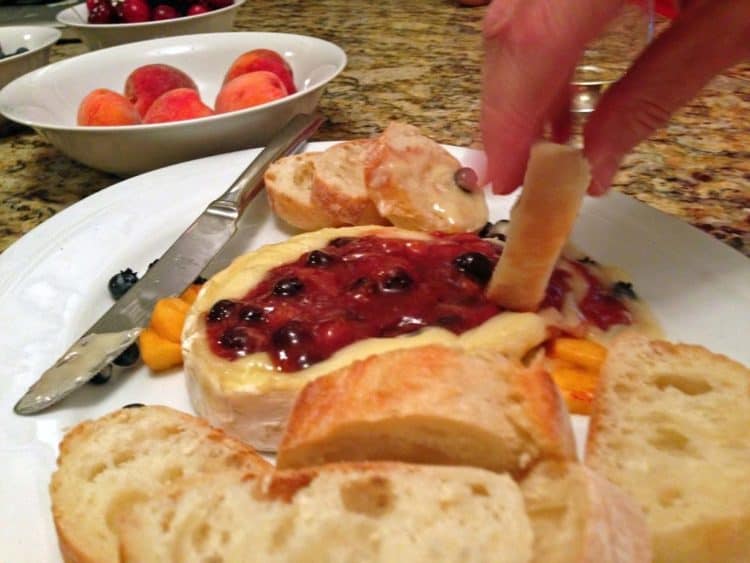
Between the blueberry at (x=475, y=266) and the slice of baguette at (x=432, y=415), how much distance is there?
1.64 feet

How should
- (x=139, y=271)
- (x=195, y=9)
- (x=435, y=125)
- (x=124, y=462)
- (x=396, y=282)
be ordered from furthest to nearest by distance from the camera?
(x=195, y=9)
(x=435, y=125)
(x=139, y=271)
(x=396, y=282)
(x=124, y=462)

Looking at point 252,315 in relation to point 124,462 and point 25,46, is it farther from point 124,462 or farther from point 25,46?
point 25,46

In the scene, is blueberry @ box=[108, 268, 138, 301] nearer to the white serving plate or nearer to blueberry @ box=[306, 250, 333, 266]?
the white serving plate

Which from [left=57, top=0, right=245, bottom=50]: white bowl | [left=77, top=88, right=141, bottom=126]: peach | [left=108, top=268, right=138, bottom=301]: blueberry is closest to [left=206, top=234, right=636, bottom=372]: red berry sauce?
[left=108, top=268, right=138, bottom=301]: blueberry

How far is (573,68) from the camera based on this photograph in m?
1.14

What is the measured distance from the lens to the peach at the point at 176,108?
2.36 meters

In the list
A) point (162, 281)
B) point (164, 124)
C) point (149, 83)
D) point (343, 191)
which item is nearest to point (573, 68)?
point (343, 191)

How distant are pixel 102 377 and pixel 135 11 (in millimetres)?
2105

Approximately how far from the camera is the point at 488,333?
1.52 meters

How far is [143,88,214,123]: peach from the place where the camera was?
2.36m

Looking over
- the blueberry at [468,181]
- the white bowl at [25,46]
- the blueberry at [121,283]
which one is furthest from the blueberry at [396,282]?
the white bowl at [25,46]

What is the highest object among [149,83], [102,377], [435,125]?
[149,83]

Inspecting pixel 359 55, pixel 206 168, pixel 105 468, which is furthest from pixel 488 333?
pixel 359 55

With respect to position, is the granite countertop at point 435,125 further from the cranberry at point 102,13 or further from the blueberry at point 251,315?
the blueberry at point 251,315
